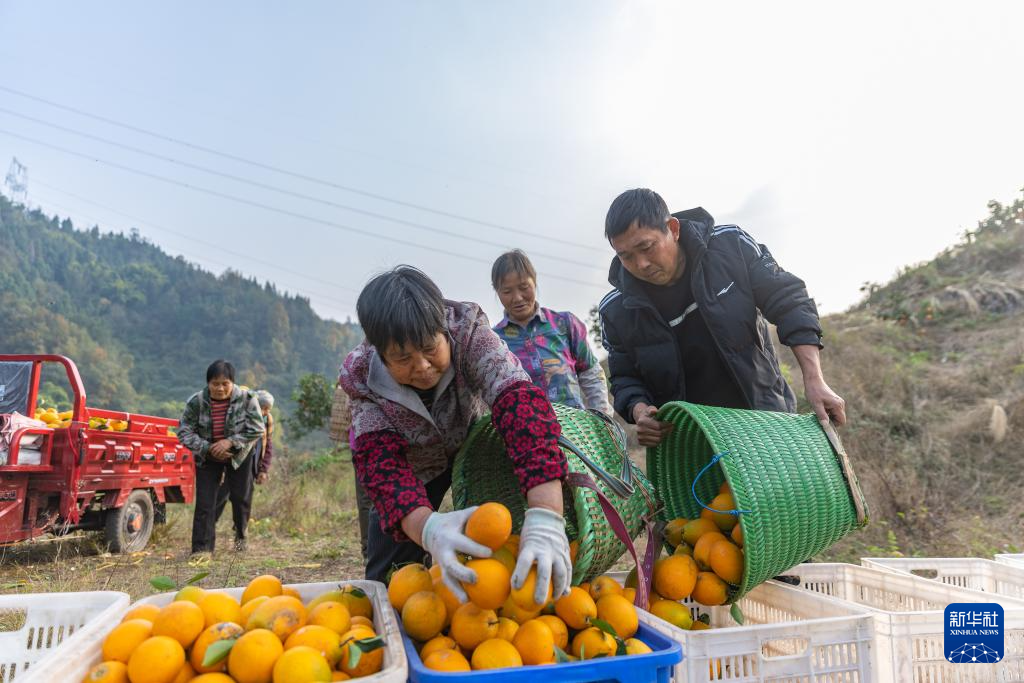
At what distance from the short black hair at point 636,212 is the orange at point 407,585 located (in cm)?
143

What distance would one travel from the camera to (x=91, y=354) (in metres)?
31.7

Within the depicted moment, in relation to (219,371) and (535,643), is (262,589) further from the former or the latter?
(219,371)

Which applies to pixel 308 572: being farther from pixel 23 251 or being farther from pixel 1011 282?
pixel 23 251

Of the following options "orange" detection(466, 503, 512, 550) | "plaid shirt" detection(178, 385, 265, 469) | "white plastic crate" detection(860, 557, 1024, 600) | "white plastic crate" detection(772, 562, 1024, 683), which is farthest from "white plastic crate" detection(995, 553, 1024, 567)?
"plaid shirt" detection(178, 385, 265, 469)

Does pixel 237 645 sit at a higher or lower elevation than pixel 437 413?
lower

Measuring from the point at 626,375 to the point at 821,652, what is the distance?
134 centimetres

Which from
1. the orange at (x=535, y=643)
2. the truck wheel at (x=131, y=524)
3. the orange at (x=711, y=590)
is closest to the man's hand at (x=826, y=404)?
the orange at (x=711, y=590)

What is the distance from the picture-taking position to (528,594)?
4.46ft

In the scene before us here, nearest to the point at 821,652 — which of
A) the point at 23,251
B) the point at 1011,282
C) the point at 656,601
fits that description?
the point at 656,601

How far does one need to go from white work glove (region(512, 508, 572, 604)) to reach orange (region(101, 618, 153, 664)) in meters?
0.75

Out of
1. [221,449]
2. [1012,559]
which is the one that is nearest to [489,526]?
[1012,559]

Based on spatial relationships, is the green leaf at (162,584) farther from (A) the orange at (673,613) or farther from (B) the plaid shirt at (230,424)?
(B) the plaid shirt at (230,424)

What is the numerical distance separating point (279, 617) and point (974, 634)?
1809 mm

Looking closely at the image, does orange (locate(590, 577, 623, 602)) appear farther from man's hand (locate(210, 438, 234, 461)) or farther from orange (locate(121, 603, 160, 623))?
man's hand (locate(210, 438, 234, 461))
